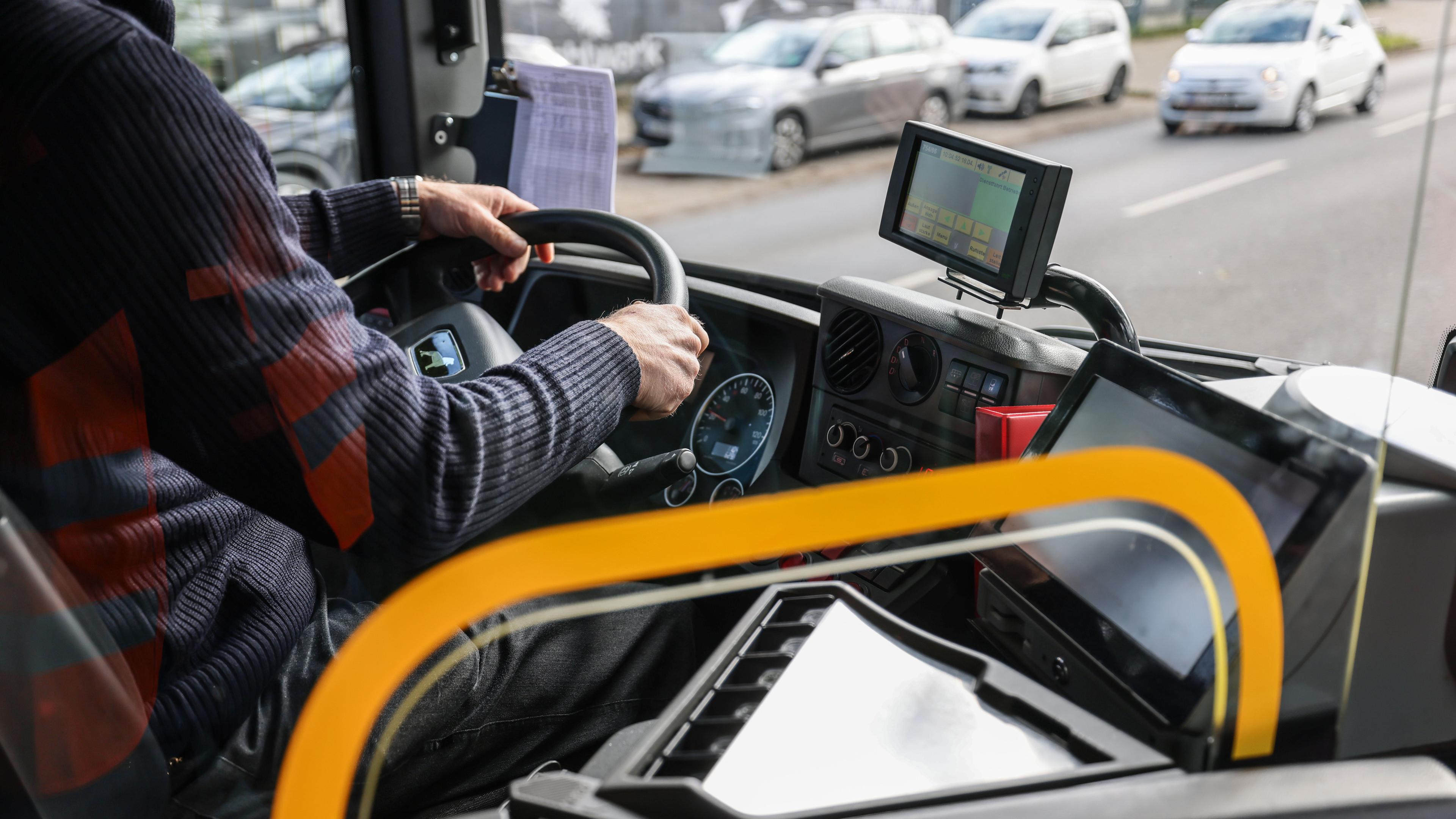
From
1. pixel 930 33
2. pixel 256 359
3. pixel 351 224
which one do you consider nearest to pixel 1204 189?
pixel 930 33

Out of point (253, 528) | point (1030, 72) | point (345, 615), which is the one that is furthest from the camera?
point (1030, 72)

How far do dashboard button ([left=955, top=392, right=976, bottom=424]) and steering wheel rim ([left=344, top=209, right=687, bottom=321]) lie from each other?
35 centimetres

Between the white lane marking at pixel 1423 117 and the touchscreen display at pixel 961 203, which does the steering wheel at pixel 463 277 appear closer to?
the touchscreen display at pixel 961 203

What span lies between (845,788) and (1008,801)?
0.35 feet

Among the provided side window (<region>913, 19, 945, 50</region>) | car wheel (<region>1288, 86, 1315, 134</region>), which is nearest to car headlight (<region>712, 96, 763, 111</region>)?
side window (<region>913, 19, 945, 50</region>)

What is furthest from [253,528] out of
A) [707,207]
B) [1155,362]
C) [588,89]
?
[707,207]

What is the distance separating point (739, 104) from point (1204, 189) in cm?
260

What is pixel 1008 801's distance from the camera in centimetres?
73

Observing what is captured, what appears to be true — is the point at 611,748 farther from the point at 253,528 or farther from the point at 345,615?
the point at 253,528

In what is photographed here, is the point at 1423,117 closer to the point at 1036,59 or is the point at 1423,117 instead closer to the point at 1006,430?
the point at 1006,430

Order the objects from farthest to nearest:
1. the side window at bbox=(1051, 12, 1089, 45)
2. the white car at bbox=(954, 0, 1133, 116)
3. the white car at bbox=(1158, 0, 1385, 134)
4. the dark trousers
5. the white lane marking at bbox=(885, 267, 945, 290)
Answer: the white car at bbox=(954, 0, 1133, 116)
the side window at bbox=(1051, 12, 1089, 45)
the white car at bbox=(1158, 0, 1385, 134)
the white lane marking at bbox=(885, 267, 945, 290)
the dark trousers

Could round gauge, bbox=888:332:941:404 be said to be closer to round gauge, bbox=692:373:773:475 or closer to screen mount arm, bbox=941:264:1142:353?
screen mount arm, bbox=941:264:1142:353

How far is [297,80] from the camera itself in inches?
98.7

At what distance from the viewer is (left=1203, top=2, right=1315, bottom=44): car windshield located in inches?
101
